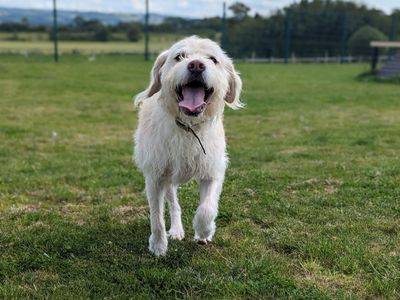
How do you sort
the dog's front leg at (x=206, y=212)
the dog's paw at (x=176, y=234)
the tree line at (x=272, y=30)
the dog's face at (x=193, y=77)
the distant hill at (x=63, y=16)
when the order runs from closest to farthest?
the dog's face at (x=193, y=77) < the dog's front leg at (x=206, y=212) < the dog's paw at (x=176, y=234) < the distant hill at (x=63, y=16) < the tree line at (x=272, y=30)

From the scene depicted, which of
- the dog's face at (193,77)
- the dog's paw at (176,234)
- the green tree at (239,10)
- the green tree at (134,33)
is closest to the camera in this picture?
the dog's face at (193,77)

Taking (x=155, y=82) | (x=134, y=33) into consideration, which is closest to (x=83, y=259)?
(x=155, y=82)

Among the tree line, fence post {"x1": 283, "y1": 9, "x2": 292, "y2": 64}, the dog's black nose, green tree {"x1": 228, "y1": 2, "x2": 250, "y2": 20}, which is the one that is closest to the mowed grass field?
the dog's black nose

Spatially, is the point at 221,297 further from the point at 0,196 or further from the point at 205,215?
the point at 0,196

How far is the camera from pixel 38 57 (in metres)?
28.8

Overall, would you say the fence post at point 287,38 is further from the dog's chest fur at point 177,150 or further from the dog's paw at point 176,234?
the dog's chest fur at point 177,150

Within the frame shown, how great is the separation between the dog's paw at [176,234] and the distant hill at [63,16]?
87.5ft

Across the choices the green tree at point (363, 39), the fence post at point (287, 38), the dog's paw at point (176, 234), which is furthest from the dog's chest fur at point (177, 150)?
the green tree at point (363, 39)

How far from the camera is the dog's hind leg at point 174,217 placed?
180 inches

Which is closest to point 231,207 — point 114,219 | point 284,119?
point 114,219

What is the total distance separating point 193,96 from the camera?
12.3ft

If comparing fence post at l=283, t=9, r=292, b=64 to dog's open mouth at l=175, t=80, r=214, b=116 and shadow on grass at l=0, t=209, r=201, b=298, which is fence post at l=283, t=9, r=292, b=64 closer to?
shadow on grass at l=0, t=209, r=201, b=298

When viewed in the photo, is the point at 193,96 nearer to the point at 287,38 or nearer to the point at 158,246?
the point at 158,246

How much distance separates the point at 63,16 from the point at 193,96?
28.5 metres
